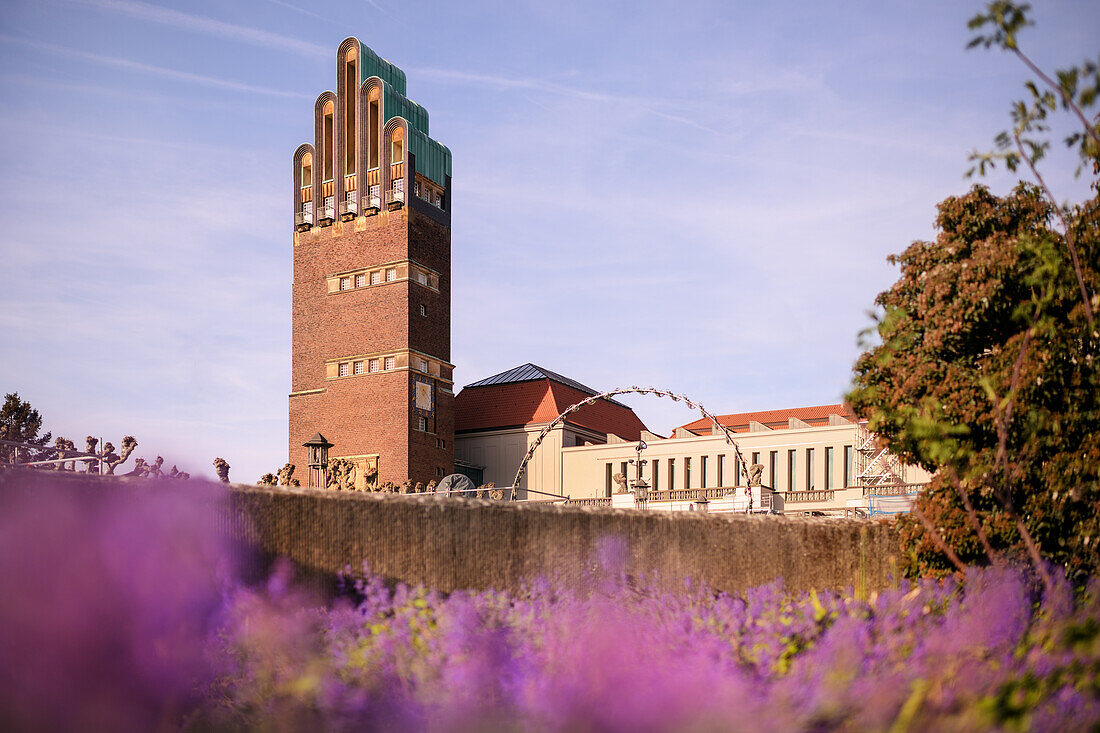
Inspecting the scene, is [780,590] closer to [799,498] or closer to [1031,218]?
[1031,218]

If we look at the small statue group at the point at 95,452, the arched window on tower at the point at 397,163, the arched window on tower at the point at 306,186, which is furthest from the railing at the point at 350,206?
the small statue group at the point at 95,452

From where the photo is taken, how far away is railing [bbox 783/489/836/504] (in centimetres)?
6191

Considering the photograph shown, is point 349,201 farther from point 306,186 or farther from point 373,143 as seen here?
point 306,186

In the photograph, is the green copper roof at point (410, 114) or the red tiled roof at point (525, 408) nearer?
the green copper roof at point (410, 114)

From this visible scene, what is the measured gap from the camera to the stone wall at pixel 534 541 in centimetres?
1339

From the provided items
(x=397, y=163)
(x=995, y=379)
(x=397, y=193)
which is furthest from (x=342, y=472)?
(x=995, y=379)

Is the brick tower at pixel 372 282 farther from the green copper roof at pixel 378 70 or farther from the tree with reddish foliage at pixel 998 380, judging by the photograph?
the tree with reddish foliage at pixel 998 380

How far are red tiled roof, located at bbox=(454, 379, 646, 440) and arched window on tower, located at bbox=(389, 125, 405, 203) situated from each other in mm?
18655

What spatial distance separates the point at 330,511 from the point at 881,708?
29.8 feet

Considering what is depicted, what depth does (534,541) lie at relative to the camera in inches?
586

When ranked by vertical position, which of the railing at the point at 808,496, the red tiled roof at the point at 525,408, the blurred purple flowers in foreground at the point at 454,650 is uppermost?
the red tiled roof at the point at 525,408

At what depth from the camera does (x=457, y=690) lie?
812 centimetres

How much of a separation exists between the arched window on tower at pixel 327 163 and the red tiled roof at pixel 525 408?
1861cm

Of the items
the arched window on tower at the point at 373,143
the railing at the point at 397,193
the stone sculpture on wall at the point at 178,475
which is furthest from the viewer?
the arched window on tower at the point at 373,143
